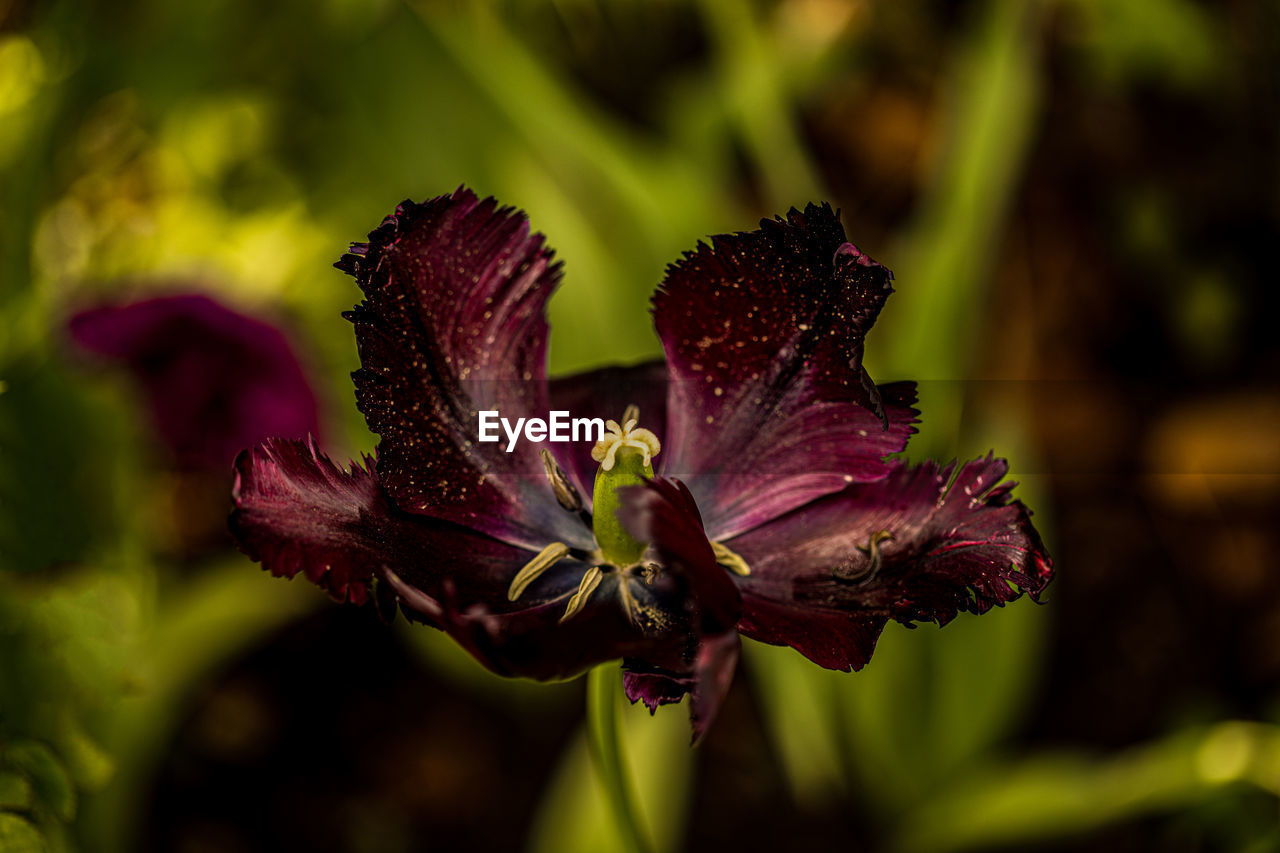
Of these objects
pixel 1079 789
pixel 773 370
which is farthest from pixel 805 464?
pixel 1079 789

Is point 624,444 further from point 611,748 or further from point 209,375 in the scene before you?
point 209,375

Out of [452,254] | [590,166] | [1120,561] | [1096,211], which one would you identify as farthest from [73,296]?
[1096,211]

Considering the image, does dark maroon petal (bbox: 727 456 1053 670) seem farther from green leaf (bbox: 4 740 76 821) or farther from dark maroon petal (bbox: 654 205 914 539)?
green leaf (bbox: 4 740 76 821)

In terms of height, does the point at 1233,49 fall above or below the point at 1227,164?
above

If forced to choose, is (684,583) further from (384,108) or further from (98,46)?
(98,46)

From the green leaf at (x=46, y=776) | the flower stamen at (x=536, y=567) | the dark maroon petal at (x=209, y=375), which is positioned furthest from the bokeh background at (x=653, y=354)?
the flower stamen at (x=536, y=567)

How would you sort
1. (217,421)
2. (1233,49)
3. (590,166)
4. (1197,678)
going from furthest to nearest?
1. (1233,49)
2. (1197,678)
3. (590,166)
4. (217,421)
